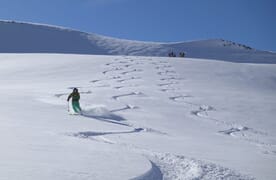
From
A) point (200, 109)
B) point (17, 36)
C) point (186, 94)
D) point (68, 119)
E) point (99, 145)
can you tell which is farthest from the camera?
point (17, 36)

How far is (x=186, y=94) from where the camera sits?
2198 cm

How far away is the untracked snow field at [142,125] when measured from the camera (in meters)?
6.43

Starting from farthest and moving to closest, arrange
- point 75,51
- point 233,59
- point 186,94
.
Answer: point 75,51, point 233,59, point 186,94

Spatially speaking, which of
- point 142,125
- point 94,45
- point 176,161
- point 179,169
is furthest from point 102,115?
point 94,45

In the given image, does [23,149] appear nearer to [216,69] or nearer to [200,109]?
[200,109]

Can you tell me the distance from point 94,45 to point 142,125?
77.8m

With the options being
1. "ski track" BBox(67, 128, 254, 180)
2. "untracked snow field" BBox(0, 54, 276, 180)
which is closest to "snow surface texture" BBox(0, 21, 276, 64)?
"untracked snow field" BBox(0, 54, 276, 180)

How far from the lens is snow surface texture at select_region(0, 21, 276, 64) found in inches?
3241

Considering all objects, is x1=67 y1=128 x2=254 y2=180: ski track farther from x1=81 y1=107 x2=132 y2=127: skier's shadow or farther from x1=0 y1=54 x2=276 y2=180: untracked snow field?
x1=81 y1=107 x2=132 y2=127: skier's shadow

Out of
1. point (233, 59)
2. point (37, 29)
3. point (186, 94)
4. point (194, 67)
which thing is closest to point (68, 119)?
point (186, 94)

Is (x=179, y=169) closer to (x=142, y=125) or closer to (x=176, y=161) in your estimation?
(x=176, y=161)

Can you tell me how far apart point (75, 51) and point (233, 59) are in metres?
29.3

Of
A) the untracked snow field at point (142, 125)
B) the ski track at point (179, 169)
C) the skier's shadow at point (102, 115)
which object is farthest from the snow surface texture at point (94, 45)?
the ski track at point (179, 169)

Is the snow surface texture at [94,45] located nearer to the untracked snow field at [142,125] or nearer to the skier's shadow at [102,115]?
the untracked snow field at [142,125]
